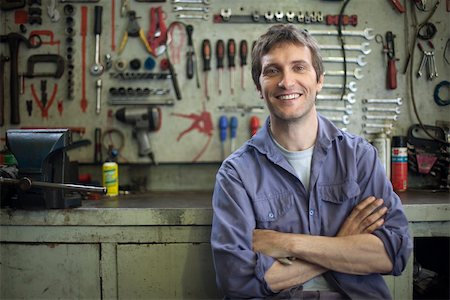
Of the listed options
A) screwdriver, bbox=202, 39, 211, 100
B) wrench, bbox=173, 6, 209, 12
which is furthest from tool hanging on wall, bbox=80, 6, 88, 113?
screwdriver, bbox=202, 39, 211, 100

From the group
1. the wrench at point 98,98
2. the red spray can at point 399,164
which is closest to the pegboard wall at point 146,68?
the wrench at point 98,98

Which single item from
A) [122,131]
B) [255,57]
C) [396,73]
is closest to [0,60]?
[122,131]

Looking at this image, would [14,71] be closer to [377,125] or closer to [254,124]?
[254,124]

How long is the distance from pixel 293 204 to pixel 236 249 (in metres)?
0.27

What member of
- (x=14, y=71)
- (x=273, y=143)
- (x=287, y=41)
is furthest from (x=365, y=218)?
(x=14, y=71)

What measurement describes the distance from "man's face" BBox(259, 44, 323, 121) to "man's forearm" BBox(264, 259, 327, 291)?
20.0 inches

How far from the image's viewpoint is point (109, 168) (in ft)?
6.84

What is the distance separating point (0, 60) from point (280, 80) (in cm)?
178

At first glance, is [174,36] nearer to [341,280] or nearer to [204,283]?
[204,283]

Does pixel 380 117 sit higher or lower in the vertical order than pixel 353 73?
lower

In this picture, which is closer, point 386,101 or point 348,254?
point 348,254

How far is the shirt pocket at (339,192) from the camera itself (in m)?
1.37

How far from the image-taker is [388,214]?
1.33 m

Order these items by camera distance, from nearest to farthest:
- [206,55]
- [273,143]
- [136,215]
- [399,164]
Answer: [273,143] → [136,215] → [399,164] → [206,55]
